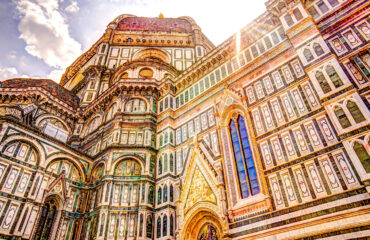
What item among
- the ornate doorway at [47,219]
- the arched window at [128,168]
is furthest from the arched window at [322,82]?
the ornate doorway at [47,219]

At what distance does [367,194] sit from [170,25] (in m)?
32.0

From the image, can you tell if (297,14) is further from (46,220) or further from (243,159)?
(46,220)

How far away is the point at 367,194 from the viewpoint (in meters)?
8.29

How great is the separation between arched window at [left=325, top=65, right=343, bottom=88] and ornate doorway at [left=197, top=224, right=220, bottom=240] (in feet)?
28.7

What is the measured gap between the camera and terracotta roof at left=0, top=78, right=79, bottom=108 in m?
22.1

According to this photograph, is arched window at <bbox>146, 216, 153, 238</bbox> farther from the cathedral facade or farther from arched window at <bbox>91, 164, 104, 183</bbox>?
arched window at <bbox>91, 164, 104, 183</bbox>

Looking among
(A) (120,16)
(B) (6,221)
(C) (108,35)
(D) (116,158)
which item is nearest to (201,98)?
(D) (116,158)

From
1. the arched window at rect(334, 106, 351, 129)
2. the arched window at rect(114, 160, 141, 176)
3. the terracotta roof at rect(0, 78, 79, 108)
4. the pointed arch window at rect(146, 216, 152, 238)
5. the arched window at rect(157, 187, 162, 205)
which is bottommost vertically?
the pointed arch window at rect(146, 216, 152, 238)

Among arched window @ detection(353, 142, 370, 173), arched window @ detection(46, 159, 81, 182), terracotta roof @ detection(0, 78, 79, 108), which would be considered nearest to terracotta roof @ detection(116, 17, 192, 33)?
terracotta roof @ detection(0, 78, 79, 108)

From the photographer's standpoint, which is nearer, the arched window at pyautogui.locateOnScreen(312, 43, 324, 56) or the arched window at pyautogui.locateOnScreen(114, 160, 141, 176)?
the arched window at pyautogui.locateOnScreen(312, 43, 324, 56)

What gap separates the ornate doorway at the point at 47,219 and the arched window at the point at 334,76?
1627 cm

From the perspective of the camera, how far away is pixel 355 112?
965 cm

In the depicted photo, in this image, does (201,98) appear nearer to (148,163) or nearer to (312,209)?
(148,163)

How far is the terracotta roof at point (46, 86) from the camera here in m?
22.1
